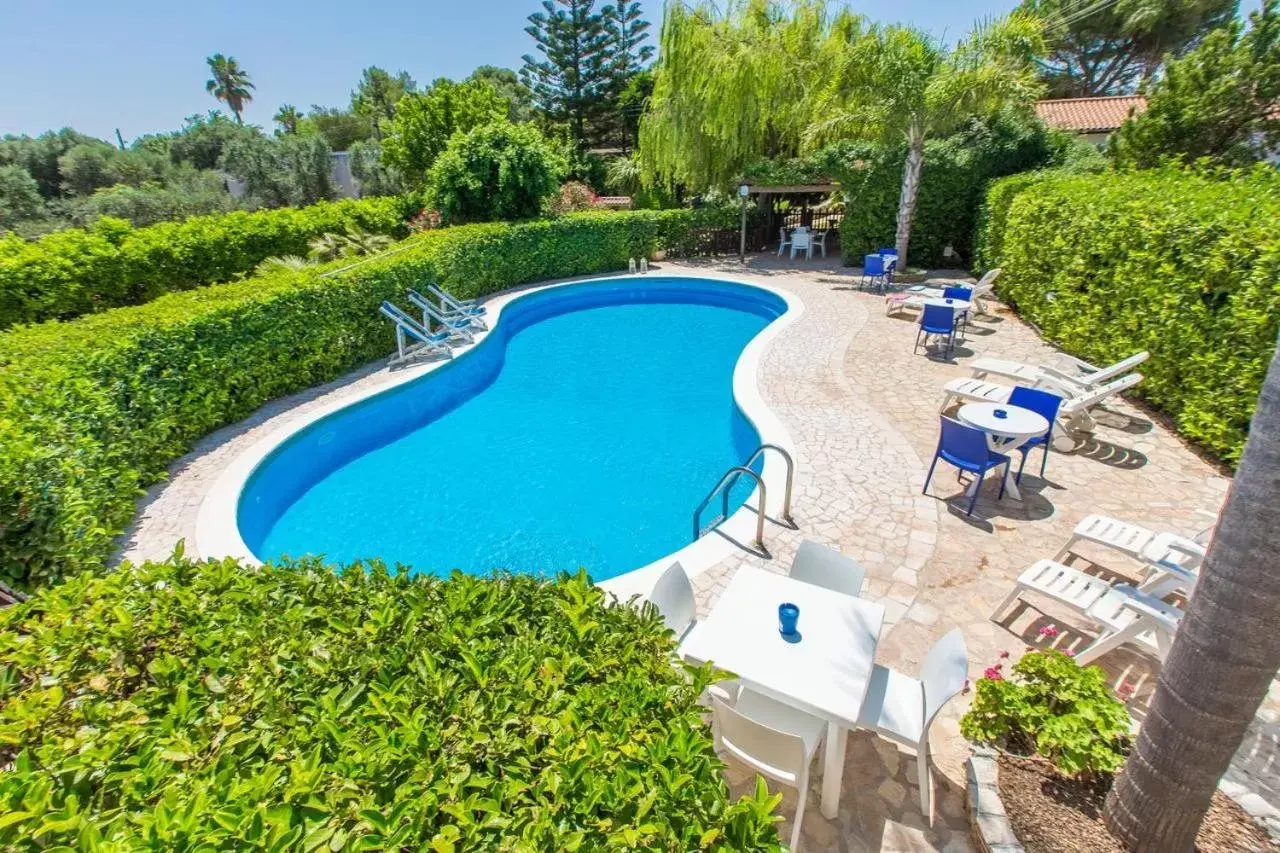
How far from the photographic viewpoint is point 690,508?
7.75 m

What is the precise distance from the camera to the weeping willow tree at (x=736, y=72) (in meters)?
18.5

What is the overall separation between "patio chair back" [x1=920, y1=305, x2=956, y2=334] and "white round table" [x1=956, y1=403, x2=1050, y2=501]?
13.4ft

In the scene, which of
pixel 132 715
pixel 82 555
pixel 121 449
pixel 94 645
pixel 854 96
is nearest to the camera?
pixel 132 715

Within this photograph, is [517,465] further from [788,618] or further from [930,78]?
[930,78]

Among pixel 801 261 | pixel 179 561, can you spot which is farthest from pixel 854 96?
pixel 179 561

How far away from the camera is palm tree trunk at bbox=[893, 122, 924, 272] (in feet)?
52.4

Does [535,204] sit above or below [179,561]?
above

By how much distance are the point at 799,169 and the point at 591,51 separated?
2883 centimetres

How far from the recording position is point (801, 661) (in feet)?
11.4

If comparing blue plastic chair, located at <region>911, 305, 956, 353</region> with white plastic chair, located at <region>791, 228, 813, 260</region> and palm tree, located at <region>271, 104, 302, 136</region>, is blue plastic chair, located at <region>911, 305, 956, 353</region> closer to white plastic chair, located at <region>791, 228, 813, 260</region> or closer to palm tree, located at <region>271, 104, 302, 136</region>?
white plastic chair, located at <region>791, 228, 813, 260</region>

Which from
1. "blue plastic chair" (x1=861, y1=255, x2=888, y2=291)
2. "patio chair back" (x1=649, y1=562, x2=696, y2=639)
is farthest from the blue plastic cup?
"blue plastic chair" (x1=861, y1=255, x2=888, y2=291)

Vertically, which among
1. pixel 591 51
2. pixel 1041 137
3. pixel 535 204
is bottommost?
pixel 535 204

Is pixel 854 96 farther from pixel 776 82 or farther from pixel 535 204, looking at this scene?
pixel 535 204

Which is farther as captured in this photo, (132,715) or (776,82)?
(776,82)
